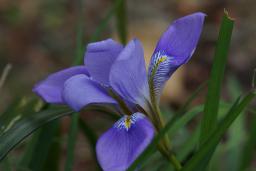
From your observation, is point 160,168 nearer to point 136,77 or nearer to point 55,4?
point 136,77

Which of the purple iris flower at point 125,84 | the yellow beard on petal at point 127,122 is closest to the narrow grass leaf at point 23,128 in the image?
the purple iris flower at point 125,84

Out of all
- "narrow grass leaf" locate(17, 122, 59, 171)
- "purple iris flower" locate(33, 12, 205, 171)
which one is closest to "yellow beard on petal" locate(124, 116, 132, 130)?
"purple iris flower" locate(33, 12, 205, 171)

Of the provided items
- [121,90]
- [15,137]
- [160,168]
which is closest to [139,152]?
[121,90]

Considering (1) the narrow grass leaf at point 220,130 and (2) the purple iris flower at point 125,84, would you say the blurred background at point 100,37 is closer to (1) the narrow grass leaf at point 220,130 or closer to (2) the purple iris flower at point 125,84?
(2) the purple iris flower at point 125,84

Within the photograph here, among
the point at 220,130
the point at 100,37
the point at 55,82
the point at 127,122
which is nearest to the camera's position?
the point at 220,130

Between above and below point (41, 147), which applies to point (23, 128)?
above

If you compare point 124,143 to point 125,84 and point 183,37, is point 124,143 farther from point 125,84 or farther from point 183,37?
point 183,37

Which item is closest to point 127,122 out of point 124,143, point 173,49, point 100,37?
point 124,143

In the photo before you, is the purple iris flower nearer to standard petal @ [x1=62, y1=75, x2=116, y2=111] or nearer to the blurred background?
standard petal @ [x1=62, y1=75, x2=116, y2=111]
